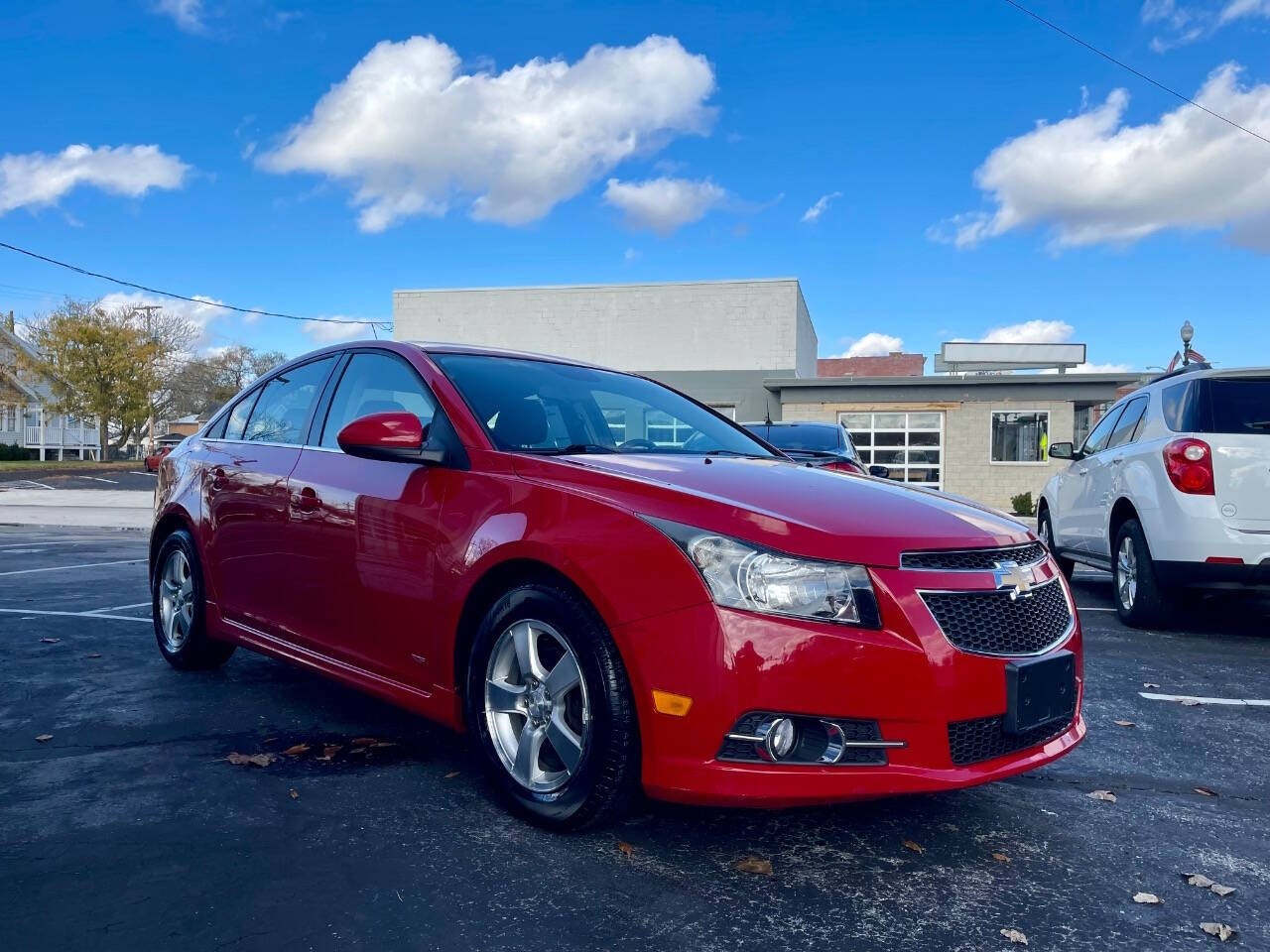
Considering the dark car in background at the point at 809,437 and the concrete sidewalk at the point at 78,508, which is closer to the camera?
the dark car in background at the point at 809,437

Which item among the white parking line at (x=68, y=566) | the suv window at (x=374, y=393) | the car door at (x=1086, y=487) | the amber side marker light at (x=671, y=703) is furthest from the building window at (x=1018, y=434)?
the amber side marker light at (x=671, y=703)

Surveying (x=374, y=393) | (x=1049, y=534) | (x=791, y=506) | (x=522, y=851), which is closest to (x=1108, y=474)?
(x=1049, y=534)

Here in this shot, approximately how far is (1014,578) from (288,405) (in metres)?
3.32

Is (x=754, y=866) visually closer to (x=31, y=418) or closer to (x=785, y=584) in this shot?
(x=785, y=584)

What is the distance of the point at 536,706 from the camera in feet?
10.7

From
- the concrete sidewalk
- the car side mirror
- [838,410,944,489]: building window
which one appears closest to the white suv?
the car side mirror

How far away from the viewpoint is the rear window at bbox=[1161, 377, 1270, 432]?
6.52m

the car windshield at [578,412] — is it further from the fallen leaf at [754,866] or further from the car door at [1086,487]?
the car door at [1086,487]

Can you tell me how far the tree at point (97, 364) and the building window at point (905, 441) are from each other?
31.0 m

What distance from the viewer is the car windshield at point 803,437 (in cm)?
1054

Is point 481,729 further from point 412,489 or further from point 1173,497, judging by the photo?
point 1173,497

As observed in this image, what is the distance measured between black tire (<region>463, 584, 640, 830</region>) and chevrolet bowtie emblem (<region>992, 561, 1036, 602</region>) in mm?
1143

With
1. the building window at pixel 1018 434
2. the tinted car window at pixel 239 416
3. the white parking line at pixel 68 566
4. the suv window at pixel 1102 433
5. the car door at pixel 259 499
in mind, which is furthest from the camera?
the building window at pixel 1018 434

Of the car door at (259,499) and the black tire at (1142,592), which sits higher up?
the car door at (259,499)
